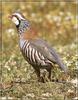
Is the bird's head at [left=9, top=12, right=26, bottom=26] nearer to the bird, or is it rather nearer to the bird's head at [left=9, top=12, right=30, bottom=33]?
the bird's head at [left=9, top=12, right=30, bottom=33]

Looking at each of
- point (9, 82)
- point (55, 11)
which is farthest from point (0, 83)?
point (55, 11)

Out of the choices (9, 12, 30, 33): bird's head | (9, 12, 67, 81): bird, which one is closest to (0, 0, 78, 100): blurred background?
(9, 12, 30, 33): bird's head

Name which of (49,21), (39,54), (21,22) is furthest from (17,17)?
(49,21)

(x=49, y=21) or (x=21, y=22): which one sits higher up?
(x=49, y=21)

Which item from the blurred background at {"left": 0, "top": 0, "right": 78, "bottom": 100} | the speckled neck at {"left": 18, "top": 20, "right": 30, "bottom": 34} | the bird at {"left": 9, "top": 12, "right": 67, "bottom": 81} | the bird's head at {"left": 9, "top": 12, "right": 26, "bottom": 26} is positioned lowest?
the bird at {"left": 9, "top": 12, "right": 67, "bottom": 81}

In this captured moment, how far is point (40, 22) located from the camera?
1848cm

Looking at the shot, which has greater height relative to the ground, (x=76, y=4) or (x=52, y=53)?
(x=76, y=4)

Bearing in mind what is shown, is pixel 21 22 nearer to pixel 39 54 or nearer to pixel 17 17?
pixel 17 17

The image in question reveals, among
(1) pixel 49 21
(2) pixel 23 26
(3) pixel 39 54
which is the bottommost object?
(3) pixel 39 54

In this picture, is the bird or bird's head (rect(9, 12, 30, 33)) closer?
the bird

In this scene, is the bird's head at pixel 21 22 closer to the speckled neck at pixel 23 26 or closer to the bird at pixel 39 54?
the speckled neck at pixel 23 26

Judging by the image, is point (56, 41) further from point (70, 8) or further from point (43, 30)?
point (70, 8)

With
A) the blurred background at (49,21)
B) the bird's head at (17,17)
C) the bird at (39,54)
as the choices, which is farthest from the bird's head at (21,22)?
the blurred background at (49,21)

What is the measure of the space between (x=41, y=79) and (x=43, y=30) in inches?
379
